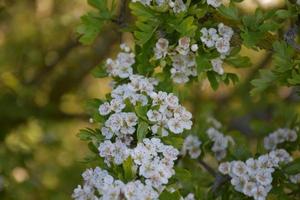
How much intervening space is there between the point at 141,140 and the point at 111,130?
0.10m

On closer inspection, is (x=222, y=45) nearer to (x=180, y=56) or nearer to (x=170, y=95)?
(x=180, y=56)

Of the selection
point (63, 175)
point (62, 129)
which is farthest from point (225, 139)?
point (62, 129)

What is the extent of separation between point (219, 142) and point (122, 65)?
0.48 metres

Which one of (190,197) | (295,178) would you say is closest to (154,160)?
(190,197)

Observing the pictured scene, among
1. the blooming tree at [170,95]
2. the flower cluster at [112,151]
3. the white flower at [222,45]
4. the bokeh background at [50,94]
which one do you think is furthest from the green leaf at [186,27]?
the bokeh background at [50,94]

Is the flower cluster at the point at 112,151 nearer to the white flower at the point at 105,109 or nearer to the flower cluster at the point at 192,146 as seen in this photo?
the white flower at the point at 105,109

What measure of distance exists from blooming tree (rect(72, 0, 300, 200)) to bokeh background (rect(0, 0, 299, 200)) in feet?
3.93

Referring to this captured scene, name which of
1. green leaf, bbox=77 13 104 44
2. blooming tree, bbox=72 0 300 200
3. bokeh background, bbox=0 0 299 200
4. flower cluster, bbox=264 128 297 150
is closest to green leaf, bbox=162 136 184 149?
blooming tree, bbox=72 0 300 200

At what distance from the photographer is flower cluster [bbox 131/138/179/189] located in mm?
1525

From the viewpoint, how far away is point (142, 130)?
1.61 m

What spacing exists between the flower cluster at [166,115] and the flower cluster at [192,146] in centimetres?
52

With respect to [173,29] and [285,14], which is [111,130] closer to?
[173,29]

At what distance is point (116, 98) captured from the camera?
1721mm

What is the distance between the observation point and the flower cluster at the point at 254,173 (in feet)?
5.83
